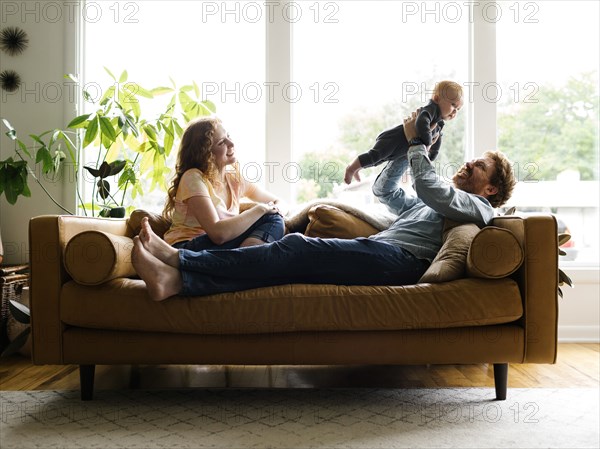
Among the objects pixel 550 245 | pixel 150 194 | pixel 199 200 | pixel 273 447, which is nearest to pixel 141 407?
pixel 273 447

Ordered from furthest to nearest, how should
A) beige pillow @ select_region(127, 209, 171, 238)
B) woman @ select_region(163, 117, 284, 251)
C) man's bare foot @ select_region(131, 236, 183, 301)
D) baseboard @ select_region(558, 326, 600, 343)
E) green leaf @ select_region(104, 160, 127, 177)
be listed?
baseboard @ select_region(558, 326, 600, 343)
green leaf @ select_region(104, 160, 127, 177)
beige pillow @ select_region(127, 209, 171, 238)
woman @ select_region(163, 117, 284, 251)
man's bare foot @ select_region(131, 236, 183, 301)

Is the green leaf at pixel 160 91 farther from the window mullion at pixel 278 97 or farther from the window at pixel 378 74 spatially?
the window mullion at pixel 278 97

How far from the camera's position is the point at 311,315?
217cm

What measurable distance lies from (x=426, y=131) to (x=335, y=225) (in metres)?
0.54

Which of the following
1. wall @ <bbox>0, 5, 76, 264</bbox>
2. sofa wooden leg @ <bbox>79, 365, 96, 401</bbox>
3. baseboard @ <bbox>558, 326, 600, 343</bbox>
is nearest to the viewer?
sofa wooden leg @ <bbox>79, 365, 96, 401</bbox>

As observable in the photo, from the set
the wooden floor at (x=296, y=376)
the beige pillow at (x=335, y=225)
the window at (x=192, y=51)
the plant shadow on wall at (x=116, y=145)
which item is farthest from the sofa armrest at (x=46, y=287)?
the window at (x=192, y=51)

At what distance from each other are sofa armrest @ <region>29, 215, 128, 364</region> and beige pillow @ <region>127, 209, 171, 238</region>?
0.48 meters

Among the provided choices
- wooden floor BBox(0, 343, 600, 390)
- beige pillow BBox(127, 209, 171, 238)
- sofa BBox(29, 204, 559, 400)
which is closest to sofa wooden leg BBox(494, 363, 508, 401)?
sofa BBox(29, 204, 559, 400)

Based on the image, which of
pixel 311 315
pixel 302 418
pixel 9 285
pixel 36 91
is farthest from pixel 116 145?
pixel 302 418

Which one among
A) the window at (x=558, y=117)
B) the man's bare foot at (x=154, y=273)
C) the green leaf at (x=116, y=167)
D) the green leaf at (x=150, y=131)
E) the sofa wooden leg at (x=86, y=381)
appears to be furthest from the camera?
the window at (x=558, y=117)

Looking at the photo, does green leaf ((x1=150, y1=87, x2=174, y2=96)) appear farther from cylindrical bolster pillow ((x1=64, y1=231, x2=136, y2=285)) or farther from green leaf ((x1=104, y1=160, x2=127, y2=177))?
cylindrical bolster pillow ((x1=64, y1=231, x2=136, y2=285))

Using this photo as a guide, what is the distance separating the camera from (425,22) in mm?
3820

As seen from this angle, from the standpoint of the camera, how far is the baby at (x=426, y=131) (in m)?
2.47

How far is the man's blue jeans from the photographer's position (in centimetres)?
221
